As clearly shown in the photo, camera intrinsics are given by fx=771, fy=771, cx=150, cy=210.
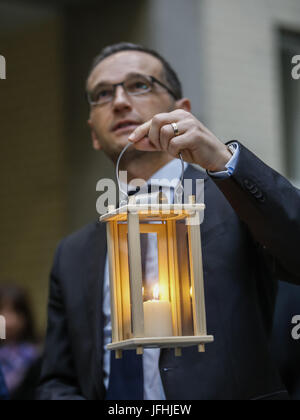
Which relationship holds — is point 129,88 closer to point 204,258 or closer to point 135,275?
point 204,258

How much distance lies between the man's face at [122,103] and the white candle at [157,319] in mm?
808

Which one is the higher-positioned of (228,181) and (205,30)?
(205,30)

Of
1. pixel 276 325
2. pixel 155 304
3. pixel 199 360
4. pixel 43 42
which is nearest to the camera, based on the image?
pixel 155 304

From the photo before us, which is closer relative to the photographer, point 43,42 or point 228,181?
point 228,181

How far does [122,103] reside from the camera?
2.38m

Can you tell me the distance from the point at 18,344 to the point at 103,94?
94.6 inches

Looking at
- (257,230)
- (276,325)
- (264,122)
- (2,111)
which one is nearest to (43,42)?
(2,111)

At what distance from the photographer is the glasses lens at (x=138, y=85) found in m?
2.44

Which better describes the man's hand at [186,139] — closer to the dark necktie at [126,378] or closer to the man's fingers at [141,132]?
the man's fingers at [141,132]

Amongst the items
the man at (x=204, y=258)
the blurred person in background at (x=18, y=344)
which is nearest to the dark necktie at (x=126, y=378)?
the man at (x=204, y=258)

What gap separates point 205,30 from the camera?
17.1ft

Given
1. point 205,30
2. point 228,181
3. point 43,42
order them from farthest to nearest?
point 43,42, point 205,30, point 228,181

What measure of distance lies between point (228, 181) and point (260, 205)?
106 millimetres

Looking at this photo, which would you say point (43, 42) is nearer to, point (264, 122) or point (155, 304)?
point (264, 122)
